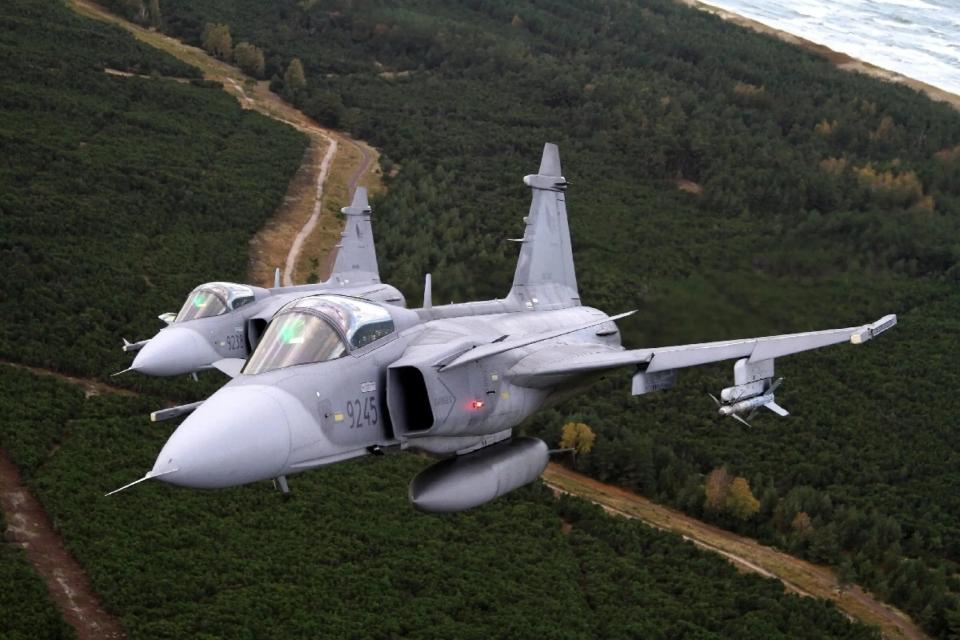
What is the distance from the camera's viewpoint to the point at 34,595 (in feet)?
92.1

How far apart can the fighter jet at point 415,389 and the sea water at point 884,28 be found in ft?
246

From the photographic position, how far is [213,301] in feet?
98.1

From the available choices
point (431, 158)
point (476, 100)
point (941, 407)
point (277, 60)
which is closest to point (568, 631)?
point (941, 407)

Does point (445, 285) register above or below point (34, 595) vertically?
above

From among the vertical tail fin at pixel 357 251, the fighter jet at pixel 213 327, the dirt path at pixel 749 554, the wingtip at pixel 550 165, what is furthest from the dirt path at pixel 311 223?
the wingtip at pixel 550 165

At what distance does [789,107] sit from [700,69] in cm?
1228

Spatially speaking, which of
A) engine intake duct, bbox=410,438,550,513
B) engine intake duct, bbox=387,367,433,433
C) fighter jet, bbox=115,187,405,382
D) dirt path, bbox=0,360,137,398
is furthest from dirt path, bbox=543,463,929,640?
engine intake duct, bbox=387,367,433,433

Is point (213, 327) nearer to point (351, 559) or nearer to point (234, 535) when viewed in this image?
point (234, 535)

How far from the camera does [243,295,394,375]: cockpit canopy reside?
20.1 meters

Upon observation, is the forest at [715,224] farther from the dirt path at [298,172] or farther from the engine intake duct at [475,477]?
the engine intake duct at [475,477]

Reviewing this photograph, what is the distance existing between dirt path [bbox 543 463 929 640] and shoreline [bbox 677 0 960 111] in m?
53.1

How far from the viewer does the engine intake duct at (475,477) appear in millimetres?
22094

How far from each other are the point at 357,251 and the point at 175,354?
32.5 feet

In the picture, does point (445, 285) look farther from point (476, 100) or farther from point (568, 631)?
point (476, 100)
